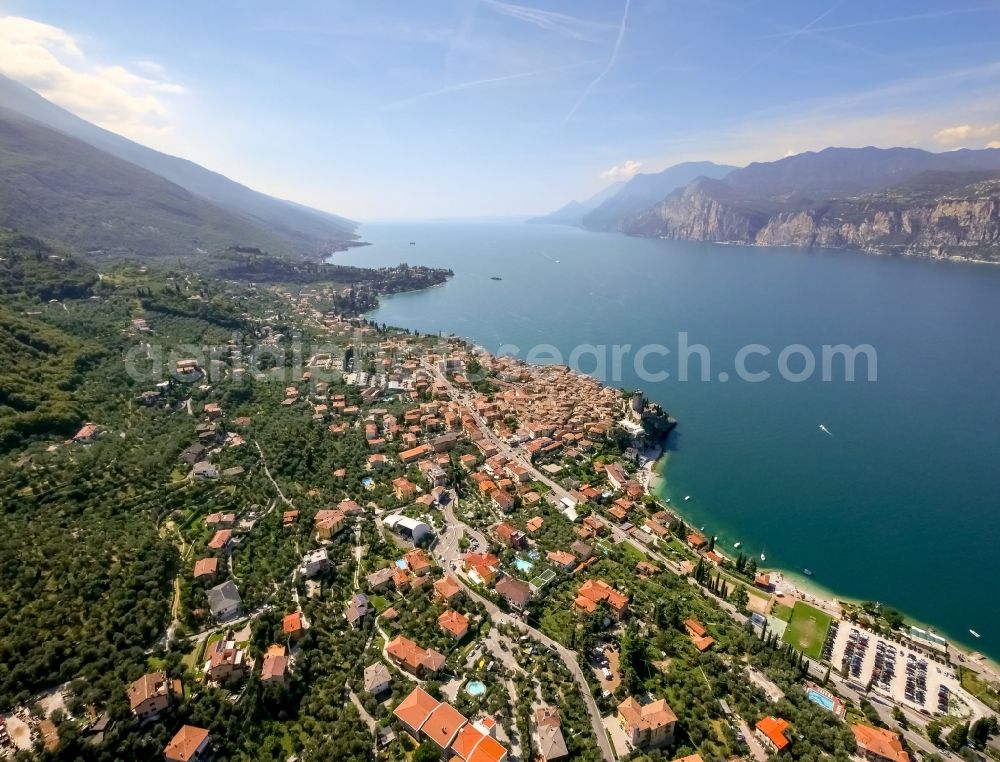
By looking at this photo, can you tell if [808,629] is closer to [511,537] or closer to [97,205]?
[511,537]

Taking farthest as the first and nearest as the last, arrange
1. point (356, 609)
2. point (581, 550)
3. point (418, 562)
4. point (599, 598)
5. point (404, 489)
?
point (404, 489)
point (581, 550)
point (418, 562)
point (599, 598)
point (356, 609)

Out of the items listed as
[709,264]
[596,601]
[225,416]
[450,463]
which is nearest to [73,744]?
[596,601]

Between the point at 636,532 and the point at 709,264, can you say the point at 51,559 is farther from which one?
the point at 709,264

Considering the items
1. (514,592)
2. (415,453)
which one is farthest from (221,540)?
(514,592)

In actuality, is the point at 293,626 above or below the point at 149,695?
below

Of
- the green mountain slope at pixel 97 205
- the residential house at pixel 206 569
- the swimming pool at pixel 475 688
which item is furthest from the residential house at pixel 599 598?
the green mountain slope at pixel 97 205
